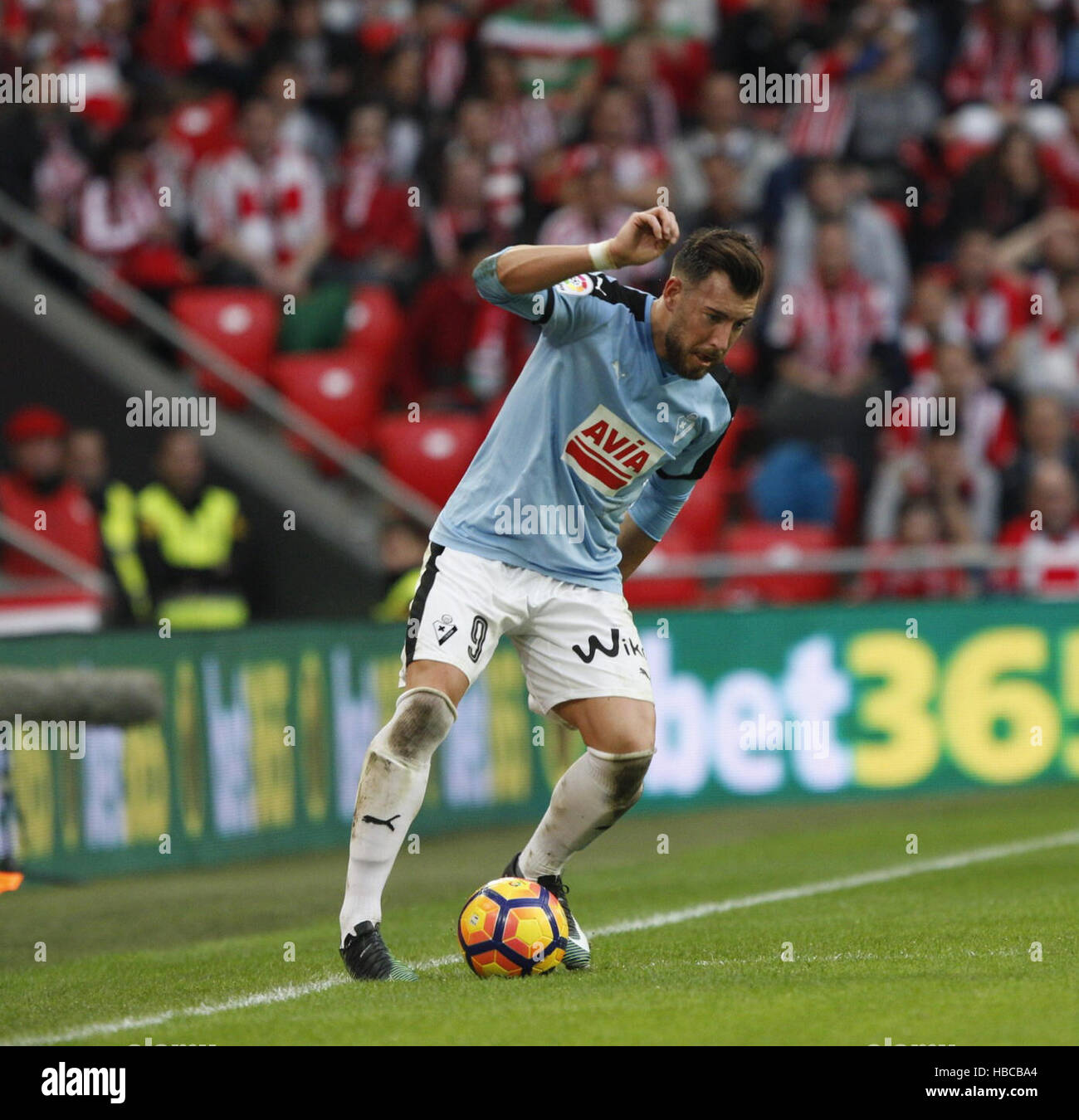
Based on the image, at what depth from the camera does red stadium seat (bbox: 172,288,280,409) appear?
16156 millimetres

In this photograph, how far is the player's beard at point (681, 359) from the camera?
21.9 ft

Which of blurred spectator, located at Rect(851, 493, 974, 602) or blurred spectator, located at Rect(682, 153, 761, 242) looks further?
blurred spectator, located at Rect(682, 153, 761, 242)

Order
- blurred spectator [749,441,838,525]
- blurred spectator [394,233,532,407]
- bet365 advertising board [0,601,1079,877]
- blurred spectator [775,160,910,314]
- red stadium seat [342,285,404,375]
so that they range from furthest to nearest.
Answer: red stadium seat [342,285,404,375], blurred spectator [775,160,910,314], blurred spectator [394,233,532,407], blurred spectator [749,441,838,525], bet365 advertising board [0,601,1079,877]

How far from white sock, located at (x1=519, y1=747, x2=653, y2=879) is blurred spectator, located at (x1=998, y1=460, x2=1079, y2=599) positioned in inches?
312

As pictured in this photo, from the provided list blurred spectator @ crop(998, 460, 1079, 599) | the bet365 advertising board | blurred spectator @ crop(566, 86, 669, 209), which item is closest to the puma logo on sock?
the bet365 advertising board

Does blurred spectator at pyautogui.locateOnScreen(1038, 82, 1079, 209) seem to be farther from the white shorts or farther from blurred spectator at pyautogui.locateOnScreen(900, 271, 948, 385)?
the white shorts

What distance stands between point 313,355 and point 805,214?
3884 millimetres

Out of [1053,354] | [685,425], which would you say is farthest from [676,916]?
[1053,354]


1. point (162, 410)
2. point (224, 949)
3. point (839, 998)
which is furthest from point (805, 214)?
point (839, 998)

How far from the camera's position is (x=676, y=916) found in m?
8.53

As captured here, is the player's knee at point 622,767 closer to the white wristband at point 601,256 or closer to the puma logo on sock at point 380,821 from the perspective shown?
the puma logo on sock at point 380,821

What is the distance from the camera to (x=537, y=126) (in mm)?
17219

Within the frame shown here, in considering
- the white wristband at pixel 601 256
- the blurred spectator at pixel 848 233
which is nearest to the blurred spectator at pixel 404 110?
the blurred spectator at pixel 848 233
